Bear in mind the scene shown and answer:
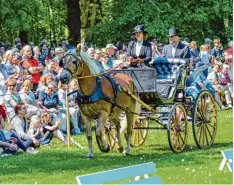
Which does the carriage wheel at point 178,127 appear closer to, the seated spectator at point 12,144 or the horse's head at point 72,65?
the horse's head at point 72,65

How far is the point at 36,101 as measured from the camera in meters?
18.3

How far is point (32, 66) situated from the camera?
20344 mm

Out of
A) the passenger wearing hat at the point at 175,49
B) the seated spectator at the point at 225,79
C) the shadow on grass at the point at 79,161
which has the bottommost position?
the seated spectator at the point at 225,79

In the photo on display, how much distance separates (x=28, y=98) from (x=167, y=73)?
11.0 ft

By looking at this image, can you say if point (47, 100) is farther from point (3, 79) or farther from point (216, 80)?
point (216, 80)

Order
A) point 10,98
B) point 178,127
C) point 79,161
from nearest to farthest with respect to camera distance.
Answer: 1. point 79,161
2. point 178,127
3. point 10,98

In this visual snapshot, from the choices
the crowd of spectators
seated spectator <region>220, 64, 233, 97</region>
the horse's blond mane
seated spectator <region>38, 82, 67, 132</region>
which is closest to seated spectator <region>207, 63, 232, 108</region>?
seated spectator <region>220, 64, 233, 97</region>

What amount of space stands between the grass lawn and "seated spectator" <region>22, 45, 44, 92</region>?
3278mm

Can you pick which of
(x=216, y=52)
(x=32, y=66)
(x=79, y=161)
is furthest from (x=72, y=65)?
(x=216, y=52)

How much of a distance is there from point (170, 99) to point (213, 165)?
283cm

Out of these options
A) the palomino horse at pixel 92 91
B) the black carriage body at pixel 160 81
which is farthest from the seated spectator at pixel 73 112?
the palomino horse at pixel 92 91

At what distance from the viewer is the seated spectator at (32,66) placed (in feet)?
66.3

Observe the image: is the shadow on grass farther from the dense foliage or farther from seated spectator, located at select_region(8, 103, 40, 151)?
the dense foliage

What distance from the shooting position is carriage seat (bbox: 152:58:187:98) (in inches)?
623
